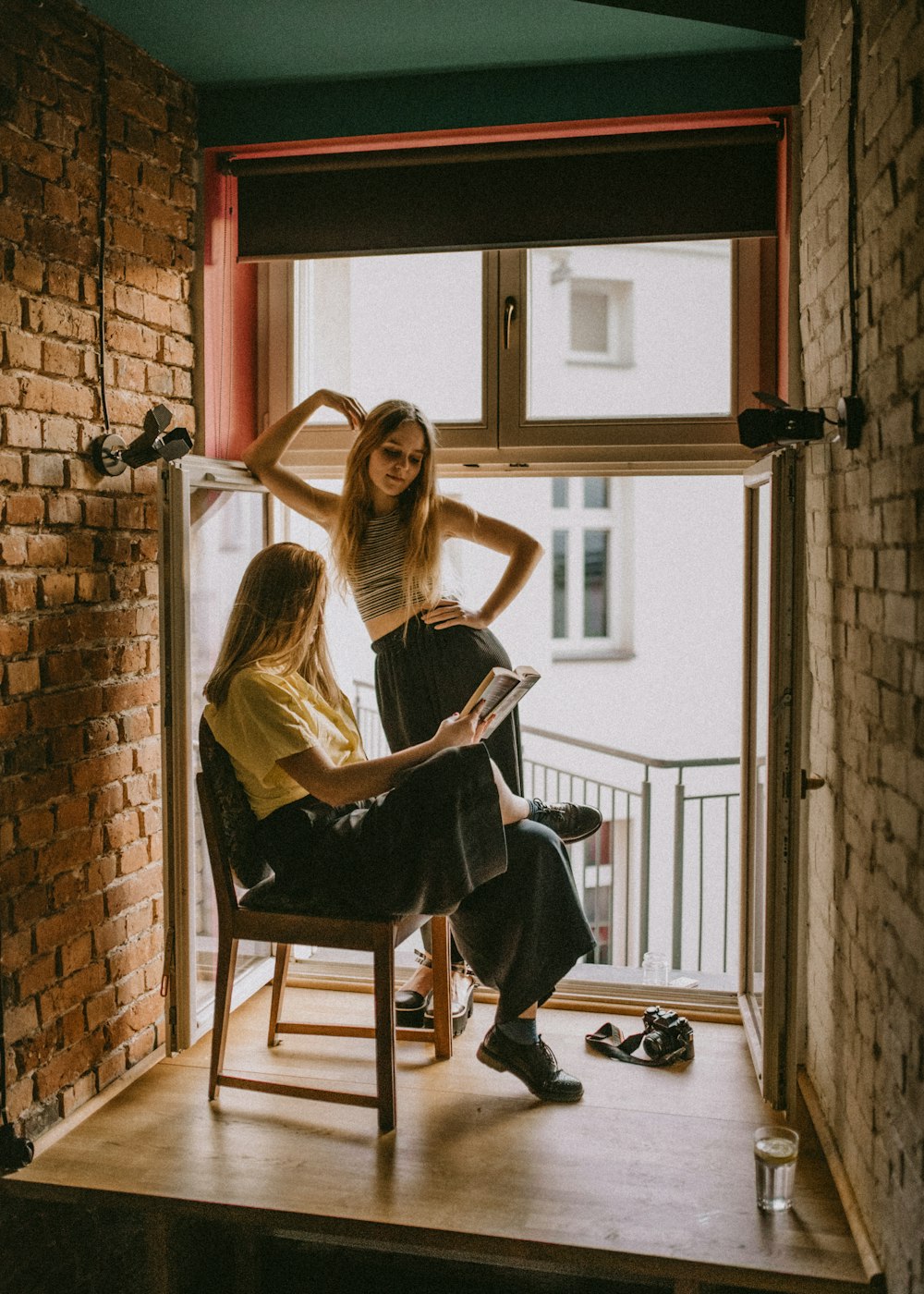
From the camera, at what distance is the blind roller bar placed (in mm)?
2771

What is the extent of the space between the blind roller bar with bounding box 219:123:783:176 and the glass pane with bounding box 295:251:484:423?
25cm

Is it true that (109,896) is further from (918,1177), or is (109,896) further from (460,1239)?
(918,1177)

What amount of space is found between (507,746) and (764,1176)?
1185 mm

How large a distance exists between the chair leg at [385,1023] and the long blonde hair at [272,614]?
25.3 inches

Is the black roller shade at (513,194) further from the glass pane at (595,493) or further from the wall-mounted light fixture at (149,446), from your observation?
A: the glass pane at (595,493)

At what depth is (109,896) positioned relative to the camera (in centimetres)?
260

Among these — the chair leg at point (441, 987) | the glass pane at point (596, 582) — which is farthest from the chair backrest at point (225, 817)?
the glass pane at point (596, 582)

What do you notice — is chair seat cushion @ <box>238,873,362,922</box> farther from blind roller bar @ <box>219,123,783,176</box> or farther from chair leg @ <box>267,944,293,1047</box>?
blind roller bar @ <box>219,123,783,176</box>

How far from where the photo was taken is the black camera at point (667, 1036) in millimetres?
2723

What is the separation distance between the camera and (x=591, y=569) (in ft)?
41.7

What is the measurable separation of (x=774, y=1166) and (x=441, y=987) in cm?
96

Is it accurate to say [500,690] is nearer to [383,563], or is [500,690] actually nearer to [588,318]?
[383,563]

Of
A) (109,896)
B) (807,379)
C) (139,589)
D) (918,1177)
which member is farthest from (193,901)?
(807,379)

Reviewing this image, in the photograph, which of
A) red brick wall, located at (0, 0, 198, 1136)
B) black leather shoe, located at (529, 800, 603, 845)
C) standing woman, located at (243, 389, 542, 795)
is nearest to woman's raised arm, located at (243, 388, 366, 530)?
standing woman, located at (243, 389, 542, 795)
